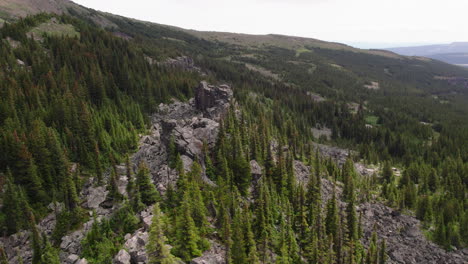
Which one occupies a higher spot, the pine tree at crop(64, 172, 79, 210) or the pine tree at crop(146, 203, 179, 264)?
the pine tree at crop(146, 203, 179, 264)

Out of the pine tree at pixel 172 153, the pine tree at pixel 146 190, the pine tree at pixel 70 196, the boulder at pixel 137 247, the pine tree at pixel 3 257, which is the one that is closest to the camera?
the boulder at pixel 137 247

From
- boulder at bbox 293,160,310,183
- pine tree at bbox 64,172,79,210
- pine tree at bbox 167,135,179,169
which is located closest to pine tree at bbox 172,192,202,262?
pine tree at bbox 167,135,179,169

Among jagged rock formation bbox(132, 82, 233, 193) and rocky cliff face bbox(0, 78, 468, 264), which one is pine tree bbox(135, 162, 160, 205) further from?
jagged rock formation bbox(132, 82, 233, 193)

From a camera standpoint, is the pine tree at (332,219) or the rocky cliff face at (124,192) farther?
the pine tree at (332,219)

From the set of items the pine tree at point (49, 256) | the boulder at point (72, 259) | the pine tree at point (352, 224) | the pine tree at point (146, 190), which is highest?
the pine tree at point (146, 190)

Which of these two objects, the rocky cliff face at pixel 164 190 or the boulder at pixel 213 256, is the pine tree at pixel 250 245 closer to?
the boulder at pixel 213 256

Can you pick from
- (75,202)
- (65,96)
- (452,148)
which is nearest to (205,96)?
(65,96)

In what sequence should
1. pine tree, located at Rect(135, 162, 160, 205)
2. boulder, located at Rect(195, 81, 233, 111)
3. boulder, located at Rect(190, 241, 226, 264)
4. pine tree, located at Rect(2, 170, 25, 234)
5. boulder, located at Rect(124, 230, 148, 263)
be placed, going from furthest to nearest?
boulder, located at Rect(195, 81, 233, 111) → pine tree, located at Rect(135, 162, 160, 205) → pine tree, located at Rect(2, 170, 25, 234) → boulder, located at Rect(190, 241, 226, 264) → boulder, located at Rect(124, 230, 148, 263)

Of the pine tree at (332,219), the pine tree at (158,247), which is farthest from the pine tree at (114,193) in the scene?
the pine tree at (332,219)

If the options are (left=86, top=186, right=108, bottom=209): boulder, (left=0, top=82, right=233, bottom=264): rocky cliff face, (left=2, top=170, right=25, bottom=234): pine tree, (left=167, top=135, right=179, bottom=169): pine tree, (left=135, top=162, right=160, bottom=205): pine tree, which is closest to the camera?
(left=0, top=82, right=233, bottom=264): rocky cliff face

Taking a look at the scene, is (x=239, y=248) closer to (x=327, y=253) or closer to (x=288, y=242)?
(x=288, y=242)

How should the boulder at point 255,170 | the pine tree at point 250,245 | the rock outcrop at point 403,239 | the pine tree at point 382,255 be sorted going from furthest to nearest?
the rock outcrop at point 403,239 < the boulder at point 255,170 < the pine tree at point 382,255 < the pine tree at point 250,245

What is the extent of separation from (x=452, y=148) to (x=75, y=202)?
8290 inches

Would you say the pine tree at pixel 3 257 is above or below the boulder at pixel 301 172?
above
